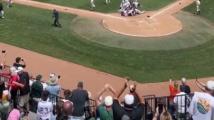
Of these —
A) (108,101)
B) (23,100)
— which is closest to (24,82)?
(23,100)

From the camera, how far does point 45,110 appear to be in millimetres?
Result: 16234

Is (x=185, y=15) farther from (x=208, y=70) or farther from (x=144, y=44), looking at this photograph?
(x=208, y=70)

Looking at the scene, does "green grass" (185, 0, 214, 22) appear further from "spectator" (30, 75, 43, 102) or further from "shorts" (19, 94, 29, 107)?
"shorts" (19, 94, 29, 107)

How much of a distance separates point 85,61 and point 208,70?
7.52 m

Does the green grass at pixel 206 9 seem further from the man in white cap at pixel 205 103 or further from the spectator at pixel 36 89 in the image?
the man in white cap at pixel 205 103

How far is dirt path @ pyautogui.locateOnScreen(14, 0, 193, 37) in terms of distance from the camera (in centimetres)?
3594

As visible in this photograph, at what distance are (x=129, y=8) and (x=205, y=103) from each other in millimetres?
26699

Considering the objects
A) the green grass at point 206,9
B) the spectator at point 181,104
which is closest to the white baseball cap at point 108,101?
the spectator at point 181,104

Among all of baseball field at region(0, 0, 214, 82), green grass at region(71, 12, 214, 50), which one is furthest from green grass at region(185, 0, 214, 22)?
green grass at region(71, 12, 214, 50)

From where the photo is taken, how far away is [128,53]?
105 feet

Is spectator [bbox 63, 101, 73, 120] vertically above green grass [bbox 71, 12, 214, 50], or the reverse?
green grass [bbox 71, 12, 214, 50]

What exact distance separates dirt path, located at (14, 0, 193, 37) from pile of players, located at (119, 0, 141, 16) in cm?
57

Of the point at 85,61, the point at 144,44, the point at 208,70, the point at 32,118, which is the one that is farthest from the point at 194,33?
the point at 32,118

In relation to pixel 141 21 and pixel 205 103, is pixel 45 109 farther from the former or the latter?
pixel 141 21
